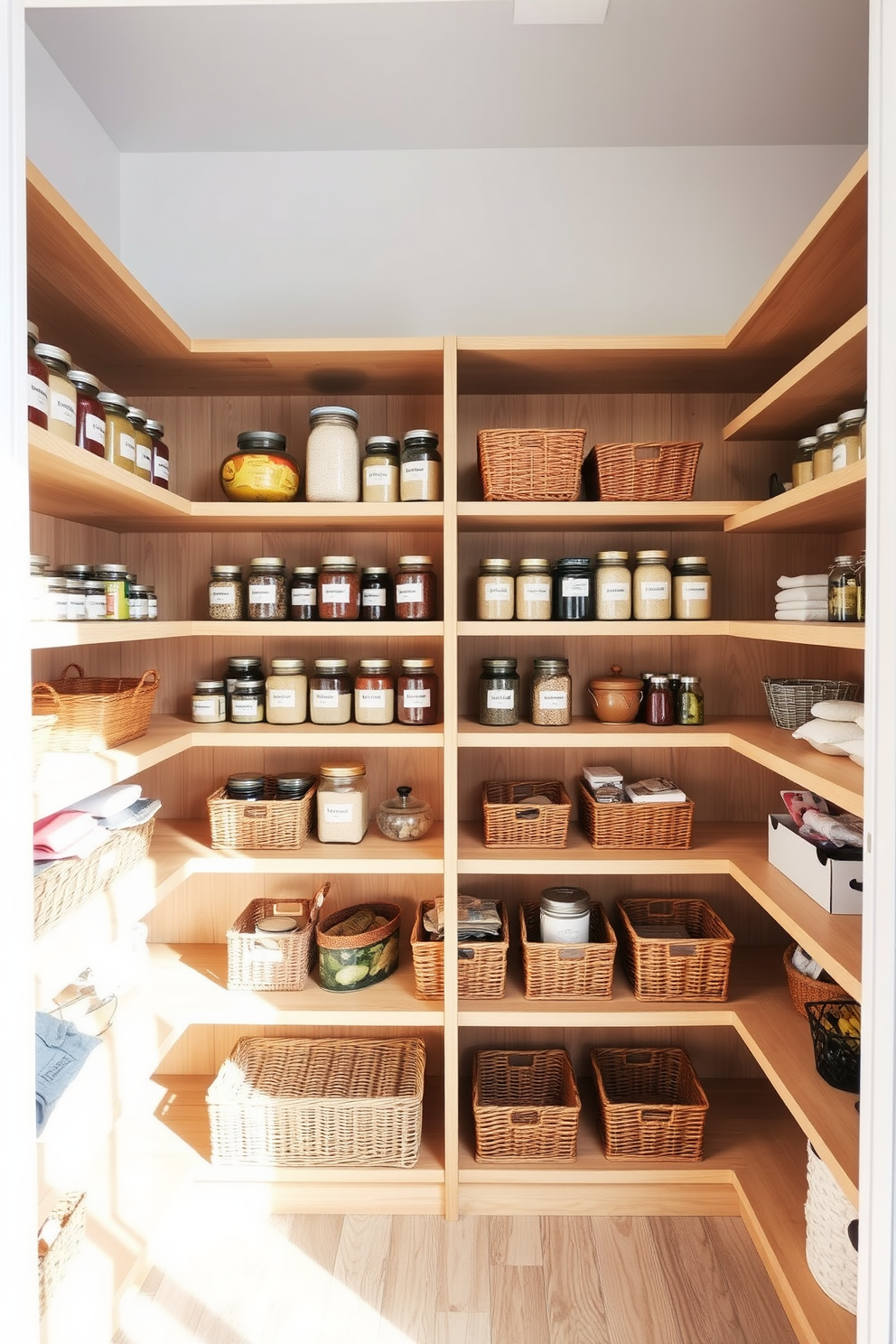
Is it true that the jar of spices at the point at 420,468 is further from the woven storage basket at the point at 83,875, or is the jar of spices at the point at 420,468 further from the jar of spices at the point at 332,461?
the woven storage basket at the point at 83,875

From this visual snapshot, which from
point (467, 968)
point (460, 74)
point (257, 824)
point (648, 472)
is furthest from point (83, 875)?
point (460, 74)

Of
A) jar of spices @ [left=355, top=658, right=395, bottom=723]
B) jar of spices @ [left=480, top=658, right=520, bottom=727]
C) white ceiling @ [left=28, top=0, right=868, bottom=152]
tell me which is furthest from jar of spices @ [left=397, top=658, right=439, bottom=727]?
white ceiling @ [left=28, top=0, right=868, bottom=152]

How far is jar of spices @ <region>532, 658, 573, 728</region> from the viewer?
1991 millimetres

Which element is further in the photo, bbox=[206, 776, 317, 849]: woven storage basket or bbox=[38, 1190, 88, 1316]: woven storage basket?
bbox=[206, 776, 317, 849]: woven storage basket

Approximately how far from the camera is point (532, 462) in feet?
6.19

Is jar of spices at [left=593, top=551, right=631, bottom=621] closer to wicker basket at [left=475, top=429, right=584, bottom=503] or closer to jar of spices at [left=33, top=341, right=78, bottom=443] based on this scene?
Result: wicker basket at [left=475, top=429, right=584, bottom=503]

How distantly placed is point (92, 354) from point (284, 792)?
1.13 m

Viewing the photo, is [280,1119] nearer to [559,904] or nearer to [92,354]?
[559,904]

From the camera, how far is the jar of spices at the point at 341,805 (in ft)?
6.73

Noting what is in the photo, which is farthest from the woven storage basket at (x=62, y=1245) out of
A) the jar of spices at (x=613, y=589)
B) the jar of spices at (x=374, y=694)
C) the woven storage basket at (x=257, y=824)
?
the jar of spices at (x=613, y=589)

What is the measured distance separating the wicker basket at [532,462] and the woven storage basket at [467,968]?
1.06 meters

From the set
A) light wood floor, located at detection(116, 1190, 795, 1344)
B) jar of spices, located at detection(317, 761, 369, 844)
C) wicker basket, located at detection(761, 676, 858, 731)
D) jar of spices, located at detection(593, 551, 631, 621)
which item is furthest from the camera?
jar of spices, located at detection(317, 761, 369, 844)

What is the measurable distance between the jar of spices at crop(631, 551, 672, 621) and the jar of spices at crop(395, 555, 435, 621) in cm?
50
